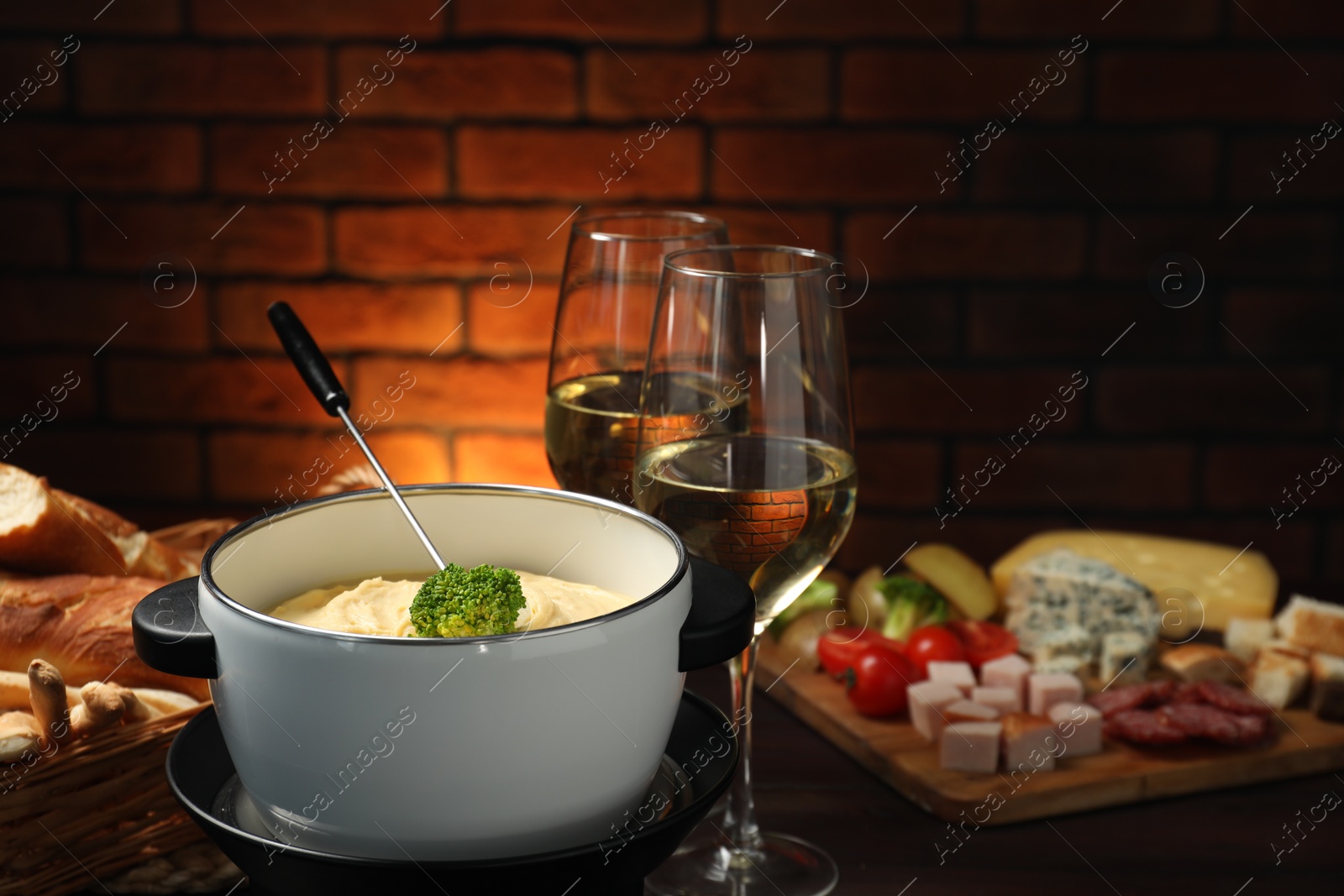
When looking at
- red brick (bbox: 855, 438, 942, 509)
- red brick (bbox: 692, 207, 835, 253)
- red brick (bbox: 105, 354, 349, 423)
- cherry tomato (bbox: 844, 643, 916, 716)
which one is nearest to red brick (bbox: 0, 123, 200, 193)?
red brick (bbox: 105, 354, 349, 423)

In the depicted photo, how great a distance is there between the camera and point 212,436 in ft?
5.05

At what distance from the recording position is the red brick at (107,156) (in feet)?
4.70

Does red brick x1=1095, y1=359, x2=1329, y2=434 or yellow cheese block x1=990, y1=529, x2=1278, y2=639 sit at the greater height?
red brick x1=1095, y1=359, x2=1329, y2=434

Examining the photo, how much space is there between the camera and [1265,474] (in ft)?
5.04

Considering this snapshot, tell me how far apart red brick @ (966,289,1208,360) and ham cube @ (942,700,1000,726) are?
64cm

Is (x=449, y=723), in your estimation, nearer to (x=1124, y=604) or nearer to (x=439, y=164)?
(x=1124, y=604)

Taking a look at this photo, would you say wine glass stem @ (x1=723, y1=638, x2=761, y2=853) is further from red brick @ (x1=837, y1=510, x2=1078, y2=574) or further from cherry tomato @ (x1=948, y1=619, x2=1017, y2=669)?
red brick @ (x1=837, y1=510, x2=1078, y2=574)

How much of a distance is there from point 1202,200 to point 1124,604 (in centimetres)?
58

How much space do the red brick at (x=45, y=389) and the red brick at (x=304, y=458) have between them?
0.16 meters

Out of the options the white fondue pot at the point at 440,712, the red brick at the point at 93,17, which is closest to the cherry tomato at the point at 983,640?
the white fondue pot at the point at 440,712

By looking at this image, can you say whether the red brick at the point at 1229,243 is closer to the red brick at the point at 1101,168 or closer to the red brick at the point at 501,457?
the red brick at the point at 1101,168

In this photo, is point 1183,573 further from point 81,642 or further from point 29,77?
point 29,77

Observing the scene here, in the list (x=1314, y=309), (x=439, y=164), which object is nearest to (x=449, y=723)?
(x=439, y=164)

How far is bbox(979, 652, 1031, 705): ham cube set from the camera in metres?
1.00
